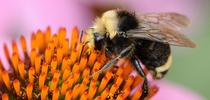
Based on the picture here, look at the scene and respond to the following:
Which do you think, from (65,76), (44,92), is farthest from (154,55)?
(44,92)

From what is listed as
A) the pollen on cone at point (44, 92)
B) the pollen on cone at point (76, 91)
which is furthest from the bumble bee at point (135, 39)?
the pollen on cone at point (44, 92)

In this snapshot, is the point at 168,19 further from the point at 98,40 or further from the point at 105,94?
the point at 105,94

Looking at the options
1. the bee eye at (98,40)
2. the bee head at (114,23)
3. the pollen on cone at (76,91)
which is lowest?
the pollen on cone at (76,91)

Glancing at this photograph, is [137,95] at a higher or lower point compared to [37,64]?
lower

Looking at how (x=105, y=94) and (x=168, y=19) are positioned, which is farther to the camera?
(x=168, y=19)

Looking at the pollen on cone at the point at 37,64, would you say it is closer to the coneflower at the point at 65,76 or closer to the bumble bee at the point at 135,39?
the coneflower at the point at 65,76

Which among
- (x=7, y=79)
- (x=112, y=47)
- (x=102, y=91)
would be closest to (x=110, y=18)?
(x=112, y=47)
